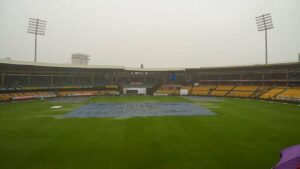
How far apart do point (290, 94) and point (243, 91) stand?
48.9ft

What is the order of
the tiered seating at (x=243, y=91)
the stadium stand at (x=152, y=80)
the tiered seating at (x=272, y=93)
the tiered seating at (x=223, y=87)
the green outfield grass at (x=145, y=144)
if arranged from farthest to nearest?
the tiered seating at (x=223, y=87), the tiered seating at (x=243, y=91), the stadium stand at (x=152, y=80), the tiered seating at (x=272, y=93), the green outfield grass at (x=145, y=144)

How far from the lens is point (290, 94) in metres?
52.2

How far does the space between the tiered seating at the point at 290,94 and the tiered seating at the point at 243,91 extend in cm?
927

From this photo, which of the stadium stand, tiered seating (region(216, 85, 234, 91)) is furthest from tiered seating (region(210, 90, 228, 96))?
tiered seating (region(216, 85, 234, 91))

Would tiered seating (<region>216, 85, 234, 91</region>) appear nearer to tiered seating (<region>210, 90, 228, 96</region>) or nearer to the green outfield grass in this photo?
tiered seating (<region>210, 90, 228, 96</region>)

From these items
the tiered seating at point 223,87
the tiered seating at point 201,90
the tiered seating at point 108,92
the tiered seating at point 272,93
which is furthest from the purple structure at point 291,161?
the tiered seating at point 108,92

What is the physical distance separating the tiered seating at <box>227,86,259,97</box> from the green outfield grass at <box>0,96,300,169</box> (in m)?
38.4

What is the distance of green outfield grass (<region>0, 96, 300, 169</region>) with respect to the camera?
45.4 feet

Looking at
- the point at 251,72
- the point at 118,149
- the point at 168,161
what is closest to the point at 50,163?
the point at 118,149

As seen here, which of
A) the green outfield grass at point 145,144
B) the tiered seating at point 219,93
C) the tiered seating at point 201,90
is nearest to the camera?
the green outfield grass at point 145,144

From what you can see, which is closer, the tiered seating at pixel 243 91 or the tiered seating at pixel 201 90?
the tiered seating at pixel 243 91

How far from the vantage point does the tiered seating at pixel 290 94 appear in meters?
49.0

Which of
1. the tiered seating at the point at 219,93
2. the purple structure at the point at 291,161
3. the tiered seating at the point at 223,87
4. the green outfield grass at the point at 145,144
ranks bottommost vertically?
the green outfield grass at the point at 145,144

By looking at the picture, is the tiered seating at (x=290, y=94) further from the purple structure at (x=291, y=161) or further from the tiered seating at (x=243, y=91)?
the purple structure at (x=291, y=161)
